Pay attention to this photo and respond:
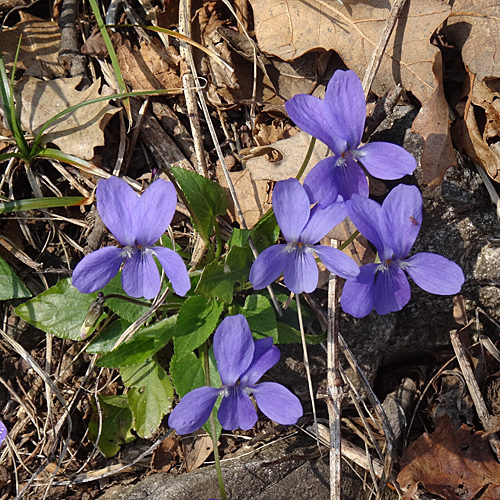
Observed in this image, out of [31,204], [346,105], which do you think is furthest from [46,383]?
[346,105]

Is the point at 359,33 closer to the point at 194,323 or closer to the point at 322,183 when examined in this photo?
the point at 322,183

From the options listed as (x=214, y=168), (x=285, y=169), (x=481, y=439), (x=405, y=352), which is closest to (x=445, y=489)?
(x=481, y=439)

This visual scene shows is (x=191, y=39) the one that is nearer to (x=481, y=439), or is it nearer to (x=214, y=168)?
(x=214, y=168)

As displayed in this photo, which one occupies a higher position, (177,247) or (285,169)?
(285,169)

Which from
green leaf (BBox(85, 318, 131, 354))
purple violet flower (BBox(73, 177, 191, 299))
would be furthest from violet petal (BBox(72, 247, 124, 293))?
green leaf (BBox(85, 318, 131, 354))

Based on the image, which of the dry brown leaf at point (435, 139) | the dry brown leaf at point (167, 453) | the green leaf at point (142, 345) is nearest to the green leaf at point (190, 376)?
the green leaf at point (142, 345)

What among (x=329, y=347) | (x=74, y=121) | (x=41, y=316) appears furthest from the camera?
(x=74, y=121)
